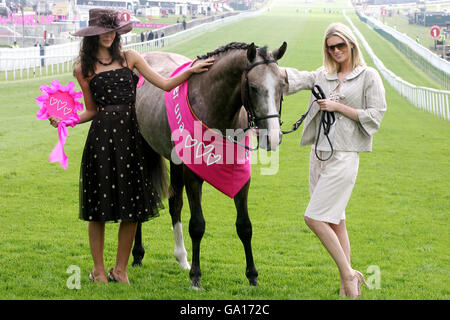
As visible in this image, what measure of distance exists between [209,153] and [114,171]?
0.76 metres

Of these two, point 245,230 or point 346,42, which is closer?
point 346,42

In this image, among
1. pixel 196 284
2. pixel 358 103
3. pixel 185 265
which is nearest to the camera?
pixel 358 103

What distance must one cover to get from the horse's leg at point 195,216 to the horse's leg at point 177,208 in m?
0.81

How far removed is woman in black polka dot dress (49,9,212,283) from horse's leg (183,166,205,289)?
1.13 ft

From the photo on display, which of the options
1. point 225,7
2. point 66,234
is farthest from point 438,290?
point 225,7

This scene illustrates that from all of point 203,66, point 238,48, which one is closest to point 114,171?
point 203,66

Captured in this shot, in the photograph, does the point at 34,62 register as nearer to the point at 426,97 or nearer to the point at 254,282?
the point at 426,97

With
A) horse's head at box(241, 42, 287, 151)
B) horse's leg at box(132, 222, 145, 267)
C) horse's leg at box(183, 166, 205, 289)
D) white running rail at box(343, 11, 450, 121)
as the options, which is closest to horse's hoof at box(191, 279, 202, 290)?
horse's leg at box(183, 166, 205, 289)

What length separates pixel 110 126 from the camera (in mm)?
5234

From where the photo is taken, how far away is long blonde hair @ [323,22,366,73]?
4809 mm

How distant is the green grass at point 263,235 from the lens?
550 centimetres

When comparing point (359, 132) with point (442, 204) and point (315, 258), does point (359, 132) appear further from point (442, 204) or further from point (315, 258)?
point (442, 204)

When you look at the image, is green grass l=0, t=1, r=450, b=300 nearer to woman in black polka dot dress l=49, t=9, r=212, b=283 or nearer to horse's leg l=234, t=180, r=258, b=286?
horse's leg l=234, t=180, r=258, b=286
